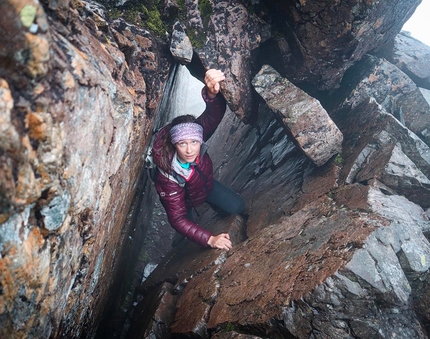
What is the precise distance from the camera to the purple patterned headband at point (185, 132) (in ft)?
14.5

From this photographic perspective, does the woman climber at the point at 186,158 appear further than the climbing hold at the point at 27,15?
Yes

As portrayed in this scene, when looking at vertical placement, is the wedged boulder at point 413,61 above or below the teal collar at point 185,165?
above

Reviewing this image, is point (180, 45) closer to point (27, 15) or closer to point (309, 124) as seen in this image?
point (309, 124)

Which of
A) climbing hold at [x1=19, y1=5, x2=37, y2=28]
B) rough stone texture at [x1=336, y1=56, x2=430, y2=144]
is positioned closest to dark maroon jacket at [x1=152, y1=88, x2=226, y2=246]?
rough stone texture at [x1=336, y1=56, x2=430, y2=144]

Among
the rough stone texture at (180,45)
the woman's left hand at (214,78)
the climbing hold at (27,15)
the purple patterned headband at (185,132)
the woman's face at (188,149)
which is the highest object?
the climbing hold at (27,15)

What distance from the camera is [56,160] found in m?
1.82

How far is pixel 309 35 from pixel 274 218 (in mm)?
2809

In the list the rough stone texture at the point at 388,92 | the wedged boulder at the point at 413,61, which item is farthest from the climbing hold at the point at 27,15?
the wedged boulder at the point at 413,61

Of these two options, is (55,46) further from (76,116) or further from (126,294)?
(126,294)

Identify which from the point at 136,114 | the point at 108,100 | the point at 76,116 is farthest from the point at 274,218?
the point at 76,116

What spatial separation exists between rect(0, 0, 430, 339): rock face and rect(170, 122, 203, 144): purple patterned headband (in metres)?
0.53

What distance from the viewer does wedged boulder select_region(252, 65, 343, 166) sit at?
421 centimetres

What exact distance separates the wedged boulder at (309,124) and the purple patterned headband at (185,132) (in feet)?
3.96

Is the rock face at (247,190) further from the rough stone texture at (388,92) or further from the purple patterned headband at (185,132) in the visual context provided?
the purple patterned headband at (185,132)
